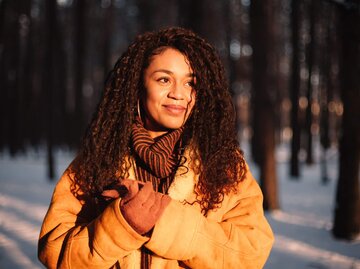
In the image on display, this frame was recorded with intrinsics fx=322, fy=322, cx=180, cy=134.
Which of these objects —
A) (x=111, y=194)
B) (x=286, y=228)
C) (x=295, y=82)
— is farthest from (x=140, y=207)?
(x=295, y=82)

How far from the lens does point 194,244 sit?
4.44 feet

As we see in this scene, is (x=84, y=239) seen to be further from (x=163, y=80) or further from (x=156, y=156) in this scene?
(x=163, y=80)

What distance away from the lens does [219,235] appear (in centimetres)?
142

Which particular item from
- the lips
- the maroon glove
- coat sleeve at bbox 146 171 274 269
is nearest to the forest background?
the lips

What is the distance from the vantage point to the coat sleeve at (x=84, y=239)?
1308 millimetres

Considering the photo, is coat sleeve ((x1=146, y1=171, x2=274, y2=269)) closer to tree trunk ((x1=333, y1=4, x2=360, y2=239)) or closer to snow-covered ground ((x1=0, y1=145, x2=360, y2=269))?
snow-covered ground ((x1=0, y1=145, x2=360, y2=269))

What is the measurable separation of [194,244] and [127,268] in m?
0.35

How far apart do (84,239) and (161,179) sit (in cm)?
49

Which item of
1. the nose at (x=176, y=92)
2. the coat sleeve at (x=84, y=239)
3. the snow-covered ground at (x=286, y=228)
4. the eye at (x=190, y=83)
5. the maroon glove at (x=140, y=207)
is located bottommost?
the snow-covered ground at (x=286, y=228)

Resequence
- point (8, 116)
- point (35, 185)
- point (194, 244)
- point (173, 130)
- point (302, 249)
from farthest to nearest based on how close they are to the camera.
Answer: point (8, 116), point (35, 185), point (302, 249), point (173, 130), point (194, 244)

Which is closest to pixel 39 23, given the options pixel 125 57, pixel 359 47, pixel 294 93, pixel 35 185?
pixel 35 185

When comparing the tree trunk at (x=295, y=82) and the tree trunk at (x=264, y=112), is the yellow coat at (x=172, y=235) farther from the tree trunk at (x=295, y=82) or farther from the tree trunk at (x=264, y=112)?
the tree trunk at (x=295, y=82)

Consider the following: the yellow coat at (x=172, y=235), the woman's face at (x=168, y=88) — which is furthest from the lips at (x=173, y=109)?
the yellow coat at (x=172, y=235)

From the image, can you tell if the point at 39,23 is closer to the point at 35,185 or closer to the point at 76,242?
the point at 35,185
